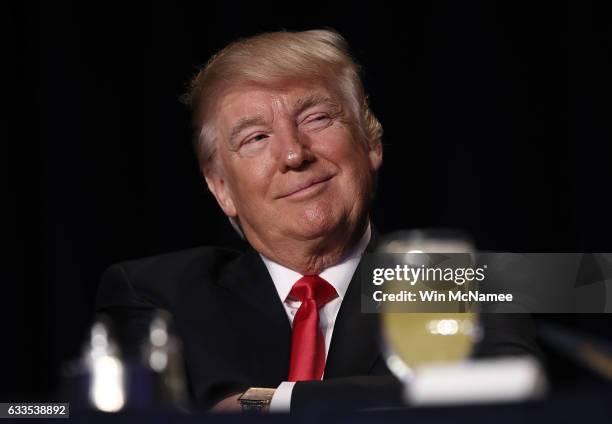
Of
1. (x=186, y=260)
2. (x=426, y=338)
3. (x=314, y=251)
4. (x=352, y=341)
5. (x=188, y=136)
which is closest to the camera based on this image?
A: (x=426, y=338)

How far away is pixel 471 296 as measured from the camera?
4.18 ft


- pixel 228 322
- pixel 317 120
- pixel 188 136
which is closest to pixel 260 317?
pixel 228 322

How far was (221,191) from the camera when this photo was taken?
163 cm

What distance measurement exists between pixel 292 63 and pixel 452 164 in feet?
1.79

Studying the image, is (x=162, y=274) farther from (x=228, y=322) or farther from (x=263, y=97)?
(x=263, y=97)

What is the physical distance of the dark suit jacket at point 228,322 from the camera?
1372 mm

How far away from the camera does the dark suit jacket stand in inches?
54.0

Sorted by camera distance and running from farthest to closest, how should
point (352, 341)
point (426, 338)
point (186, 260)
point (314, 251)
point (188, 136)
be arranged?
point (188, 136) < point (186, 260) < point (314, 251) < point (352, 341) < point (426, 338)

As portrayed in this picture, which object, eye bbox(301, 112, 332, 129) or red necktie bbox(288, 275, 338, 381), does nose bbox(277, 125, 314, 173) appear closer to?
eye bbox(301, 112, 332, 129)

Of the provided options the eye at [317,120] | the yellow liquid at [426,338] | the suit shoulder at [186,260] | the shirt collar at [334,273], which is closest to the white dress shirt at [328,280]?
the shirt collar at [334,273]

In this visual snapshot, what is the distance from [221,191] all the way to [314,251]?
0.27 meters

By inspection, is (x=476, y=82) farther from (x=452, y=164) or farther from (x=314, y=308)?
(x=314, y=308)

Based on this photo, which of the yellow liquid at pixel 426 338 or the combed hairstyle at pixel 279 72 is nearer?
the yellow liquid at pixel 426 338

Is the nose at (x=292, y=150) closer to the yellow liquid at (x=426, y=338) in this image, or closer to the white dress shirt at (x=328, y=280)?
the white dress shirt at (x=328, y=280)
